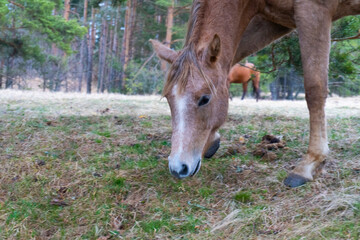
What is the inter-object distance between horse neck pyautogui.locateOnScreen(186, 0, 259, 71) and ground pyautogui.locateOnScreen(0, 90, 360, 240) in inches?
44.4

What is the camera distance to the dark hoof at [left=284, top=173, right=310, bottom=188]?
2459mm

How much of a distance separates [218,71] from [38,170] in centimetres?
191

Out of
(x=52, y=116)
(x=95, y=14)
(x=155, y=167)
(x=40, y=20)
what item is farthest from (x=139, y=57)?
(x=155, y=167)

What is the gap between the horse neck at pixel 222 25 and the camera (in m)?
2.75

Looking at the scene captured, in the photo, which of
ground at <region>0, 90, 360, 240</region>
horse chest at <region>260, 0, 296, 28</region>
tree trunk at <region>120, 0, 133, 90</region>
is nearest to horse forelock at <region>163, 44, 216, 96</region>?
ground at <region>0, 90, 360, 240</region>

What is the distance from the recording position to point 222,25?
9.29 ft

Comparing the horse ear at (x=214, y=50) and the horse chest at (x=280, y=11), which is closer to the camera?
the horse ear at (x=214, y=50)

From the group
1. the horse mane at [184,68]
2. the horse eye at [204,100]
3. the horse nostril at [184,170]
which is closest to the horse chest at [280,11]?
the horse mane at [184,68]

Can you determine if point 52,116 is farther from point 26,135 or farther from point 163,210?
point 163,210

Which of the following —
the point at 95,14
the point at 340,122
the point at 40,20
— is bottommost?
the point at 340,122

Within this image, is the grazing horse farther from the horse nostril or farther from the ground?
the ground

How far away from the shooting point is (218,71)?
8.73 ft

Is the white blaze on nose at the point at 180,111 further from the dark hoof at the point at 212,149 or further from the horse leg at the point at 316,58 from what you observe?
the horse leg at the point at 316,58

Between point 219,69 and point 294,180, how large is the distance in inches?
44.8
